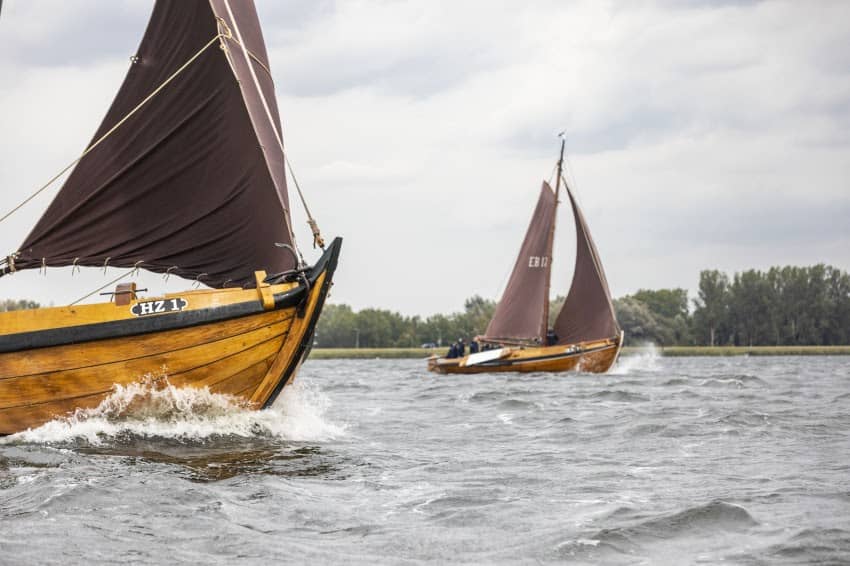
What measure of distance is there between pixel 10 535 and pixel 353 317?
484ft

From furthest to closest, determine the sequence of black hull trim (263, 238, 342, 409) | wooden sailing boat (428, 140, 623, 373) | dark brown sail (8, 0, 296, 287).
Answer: wooden sailing boat (428, 140, 623, 373), dark brown sail (8, 0, 296, 287), black hull trim (263, 238, 342, 409)

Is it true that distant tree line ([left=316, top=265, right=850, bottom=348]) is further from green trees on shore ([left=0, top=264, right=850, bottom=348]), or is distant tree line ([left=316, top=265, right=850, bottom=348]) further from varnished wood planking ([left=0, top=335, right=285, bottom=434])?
varnished wood planking ([left=0, top=335, right=285, bottom=434])

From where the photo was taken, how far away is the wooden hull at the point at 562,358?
46.0 meters

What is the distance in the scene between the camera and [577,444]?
14.3 metres

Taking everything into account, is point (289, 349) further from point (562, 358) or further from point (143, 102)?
point (562, 358)

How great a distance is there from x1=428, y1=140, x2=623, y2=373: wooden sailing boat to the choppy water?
2854 cm

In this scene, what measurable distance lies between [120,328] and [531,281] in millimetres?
37781

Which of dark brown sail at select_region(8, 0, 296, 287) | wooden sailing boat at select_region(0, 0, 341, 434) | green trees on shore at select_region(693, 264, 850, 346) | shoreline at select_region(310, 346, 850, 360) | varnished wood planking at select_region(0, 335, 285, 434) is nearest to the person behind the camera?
varnished wood planking at select_region(0, 335, 285, 434)

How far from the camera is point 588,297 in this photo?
4812cm

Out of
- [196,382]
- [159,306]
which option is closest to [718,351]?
[196,382]

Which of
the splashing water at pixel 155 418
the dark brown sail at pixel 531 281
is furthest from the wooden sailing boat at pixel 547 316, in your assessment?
the splashing water at pixel 155 418

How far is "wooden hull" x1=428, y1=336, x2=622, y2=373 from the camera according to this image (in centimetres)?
4600

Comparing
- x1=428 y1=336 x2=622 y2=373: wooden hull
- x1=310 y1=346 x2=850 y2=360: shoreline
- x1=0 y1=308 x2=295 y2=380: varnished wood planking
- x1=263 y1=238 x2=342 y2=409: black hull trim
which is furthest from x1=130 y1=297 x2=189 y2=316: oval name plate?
x1=310 y1=346 x2=850 y2=360: shoreline

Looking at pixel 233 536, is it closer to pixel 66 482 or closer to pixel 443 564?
pixel 443 564
